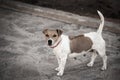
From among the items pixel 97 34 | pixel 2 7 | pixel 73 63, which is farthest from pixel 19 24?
pixel 97 34

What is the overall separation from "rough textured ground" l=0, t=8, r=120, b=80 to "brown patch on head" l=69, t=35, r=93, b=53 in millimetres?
558

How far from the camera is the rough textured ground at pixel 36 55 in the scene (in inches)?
221

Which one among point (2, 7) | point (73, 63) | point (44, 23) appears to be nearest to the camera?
point (73, 63)

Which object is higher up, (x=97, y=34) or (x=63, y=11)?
(x=97, y=34)

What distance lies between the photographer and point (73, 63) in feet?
19.8

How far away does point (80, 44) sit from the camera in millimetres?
5438

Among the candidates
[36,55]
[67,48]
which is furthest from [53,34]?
[36,55]

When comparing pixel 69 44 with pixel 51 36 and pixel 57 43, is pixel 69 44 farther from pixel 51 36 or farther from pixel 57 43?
pixel 51 36

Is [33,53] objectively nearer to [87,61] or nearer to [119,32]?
[87,61]

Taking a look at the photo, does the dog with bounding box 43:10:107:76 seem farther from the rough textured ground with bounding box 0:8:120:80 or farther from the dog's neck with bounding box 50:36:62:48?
the rough textured ground with bounding box 0:8:120:80

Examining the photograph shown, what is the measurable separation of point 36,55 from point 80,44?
4.30 ft

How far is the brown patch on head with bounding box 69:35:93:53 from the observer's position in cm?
540

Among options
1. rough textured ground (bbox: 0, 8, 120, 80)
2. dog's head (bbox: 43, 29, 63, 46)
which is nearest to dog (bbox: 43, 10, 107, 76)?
dog's head (bbox: 43, 29, 63, 46)

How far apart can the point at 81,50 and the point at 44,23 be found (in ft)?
8.87
